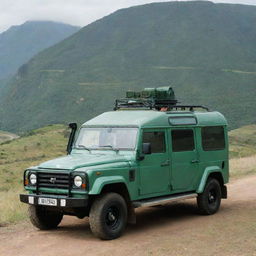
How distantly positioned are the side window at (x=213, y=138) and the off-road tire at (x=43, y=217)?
365 centimetres

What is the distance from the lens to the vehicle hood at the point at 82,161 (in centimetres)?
926

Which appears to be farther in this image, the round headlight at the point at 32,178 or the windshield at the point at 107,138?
the windshield at the point at 107,138

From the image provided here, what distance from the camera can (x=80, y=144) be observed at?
10.7 m

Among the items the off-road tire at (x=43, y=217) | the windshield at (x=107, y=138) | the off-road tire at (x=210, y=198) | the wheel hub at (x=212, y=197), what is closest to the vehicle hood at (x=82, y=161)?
the windshield at (x=107, y=138)

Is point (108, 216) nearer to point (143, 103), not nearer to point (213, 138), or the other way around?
point (143, 103)

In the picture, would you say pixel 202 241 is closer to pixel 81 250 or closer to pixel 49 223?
pixel 81 250

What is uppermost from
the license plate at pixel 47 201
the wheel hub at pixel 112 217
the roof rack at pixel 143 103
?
the roof rack at pixel 143 103

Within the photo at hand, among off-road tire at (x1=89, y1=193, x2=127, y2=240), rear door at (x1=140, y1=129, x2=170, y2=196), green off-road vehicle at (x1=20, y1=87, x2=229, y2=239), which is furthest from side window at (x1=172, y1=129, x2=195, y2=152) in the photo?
off-road tire at (x1=89, y1=193, x2=127, y2=240)

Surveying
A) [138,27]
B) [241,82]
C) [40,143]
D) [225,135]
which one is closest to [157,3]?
[138,27]

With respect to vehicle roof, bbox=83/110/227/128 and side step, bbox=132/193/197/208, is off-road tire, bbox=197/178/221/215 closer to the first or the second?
side step, bbox=132/193/197/208

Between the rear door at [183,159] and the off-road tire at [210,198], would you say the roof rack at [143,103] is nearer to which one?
the rear door at [183,159]

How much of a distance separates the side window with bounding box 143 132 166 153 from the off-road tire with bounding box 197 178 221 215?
5.40 feet

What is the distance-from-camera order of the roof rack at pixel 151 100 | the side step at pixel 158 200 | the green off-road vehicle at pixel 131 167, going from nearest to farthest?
the green off-road vehicle at pixel 131 167 < the side step at pixel 158 200 < the roof rack at pixel 151 100

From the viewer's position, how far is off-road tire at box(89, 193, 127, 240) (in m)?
9.05
